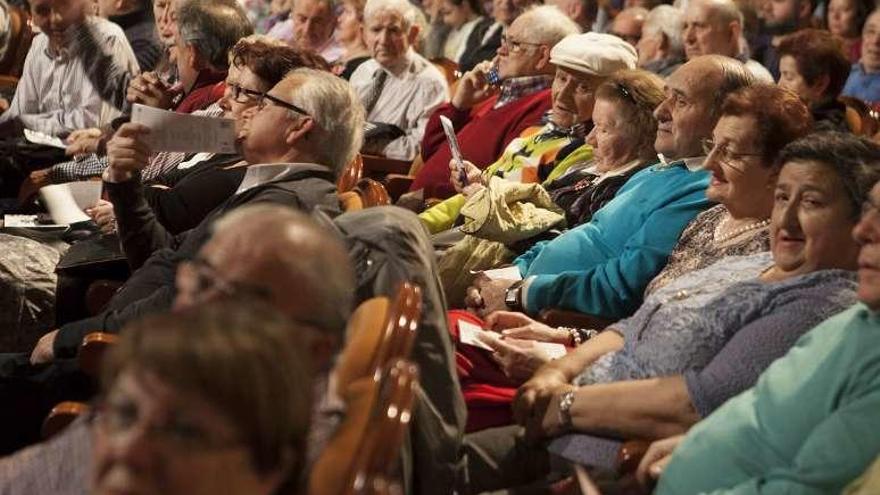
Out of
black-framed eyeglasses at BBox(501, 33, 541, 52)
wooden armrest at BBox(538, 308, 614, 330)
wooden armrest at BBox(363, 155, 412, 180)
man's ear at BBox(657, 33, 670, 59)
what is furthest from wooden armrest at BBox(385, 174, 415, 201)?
wooden armrest at BBox(538, 308, 614, 330)

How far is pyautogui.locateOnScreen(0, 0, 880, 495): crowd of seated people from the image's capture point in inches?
61.7

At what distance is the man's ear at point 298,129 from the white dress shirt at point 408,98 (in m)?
2.51

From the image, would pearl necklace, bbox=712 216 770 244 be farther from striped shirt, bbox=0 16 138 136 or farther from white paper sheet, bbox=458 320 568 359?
striped shirt, bbox=0 16 138 136

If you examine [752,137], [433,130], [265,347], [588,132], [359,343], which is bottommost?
[433,130]

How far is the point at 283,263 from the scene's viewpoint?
194cm

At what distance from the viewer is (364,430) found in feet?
5.91

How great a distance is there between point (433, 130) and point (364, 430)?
386cm

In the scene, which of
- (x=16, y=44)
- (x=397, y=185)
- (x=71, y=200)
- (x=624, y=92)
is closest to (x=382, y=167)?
(x=397, y=185)

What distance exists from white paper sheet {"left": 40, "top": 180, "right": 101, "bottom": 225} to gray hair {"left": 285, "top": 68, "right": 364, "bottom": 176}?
1.18 meters

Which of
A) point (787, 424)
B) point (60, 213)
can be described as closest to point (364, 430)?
point (787, 424)

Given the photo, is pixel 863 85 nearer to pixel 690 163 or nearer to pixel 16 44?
pixel 690 163

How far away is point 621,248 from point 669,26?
8.34 feet

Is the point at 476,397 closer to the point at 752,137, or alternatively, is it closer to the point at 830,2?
the point at 752,137

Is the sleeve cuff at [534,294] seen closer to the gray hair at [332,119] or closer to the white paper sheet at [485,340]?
the white paper sheet at [485,340]
